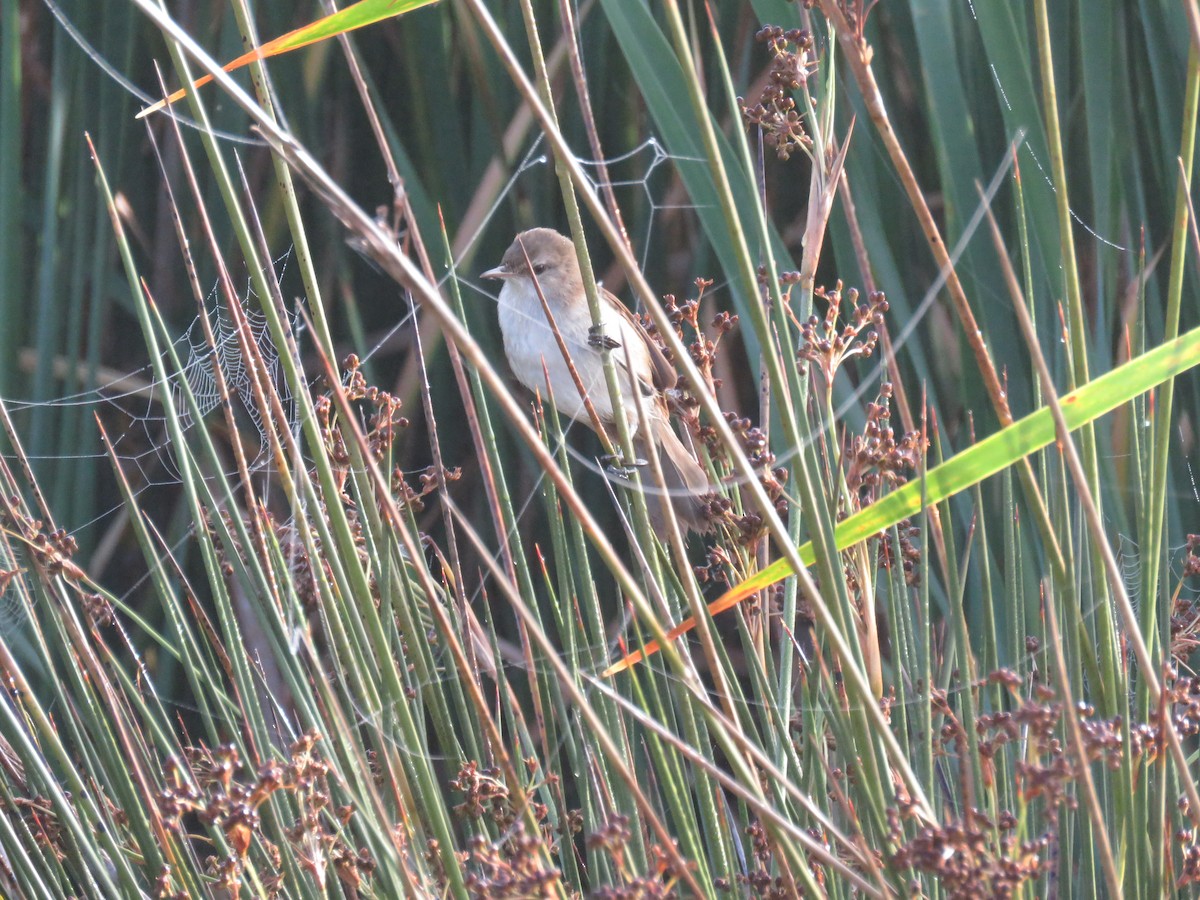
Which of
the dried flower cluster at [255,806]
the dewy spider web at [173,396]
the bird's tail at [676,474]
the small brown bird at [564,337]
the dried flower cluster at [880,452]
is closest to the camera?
the dried flower cluster at [255,806]

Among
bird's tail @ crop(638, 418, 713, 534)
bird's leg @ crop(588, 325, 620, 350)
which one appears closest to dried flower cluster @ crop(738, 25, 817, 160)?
bird's leg @ crop(588, 325, 620, 350)

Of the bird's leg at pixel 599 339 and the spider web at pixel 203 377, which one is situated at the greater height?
the bird's leg at pixel 599 339

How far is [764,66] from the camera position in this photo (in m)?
2.10

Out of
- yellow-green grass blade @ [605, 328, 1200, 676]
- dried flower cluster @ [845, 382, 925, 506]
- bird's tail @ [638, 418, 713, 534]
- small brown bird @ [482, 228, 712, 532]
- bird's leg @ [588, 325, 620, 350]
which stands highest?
bird's leg @ [588, 325, 620, 350]

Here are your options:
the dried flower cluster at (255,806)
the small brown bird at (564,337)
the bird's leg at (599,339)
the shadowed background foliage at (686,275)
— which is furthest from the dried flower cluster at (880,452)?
the small brown bird at (564,337)

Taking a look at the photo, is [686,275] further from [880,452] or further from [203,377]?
[880,452]

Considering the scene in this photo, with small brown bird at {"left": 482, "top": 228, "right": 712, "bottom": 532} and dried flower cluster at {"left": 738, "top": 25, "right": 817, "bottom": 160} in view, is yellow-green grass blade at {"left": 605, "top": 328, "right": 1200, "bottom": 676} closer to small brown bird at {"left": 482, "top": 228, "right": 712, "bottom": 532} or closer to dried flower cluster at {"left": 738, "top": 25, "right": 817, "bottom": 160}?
Answer: dried flower cluster at {"left": 738, "top": 25, "right": 817, "bottom": 160}

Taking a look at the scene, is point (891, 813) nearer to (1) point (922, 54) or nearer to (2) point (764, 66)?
(1) point (922, 54)

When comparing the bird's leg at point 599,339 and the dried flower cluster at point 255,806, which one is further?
the bird's leg at point 599,339

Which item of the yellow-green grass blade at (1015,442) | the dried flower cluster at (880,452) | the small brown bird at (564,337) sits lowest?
the small brown bird at (564,337)

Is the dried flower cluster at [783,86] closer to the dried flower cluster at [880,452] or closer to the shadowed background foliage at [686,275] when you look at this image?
the shadowed background foliage at [686,275]

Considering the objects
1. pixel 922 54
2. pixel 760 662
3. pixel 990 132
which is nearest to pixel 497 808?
pixel 760 662

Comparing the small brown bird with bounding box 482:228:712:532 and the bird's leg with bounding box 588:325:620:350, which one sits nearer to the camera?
the bird's leg with bounding box 588:325:620:350

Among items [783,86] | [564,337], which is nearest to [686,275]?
[564,337]
